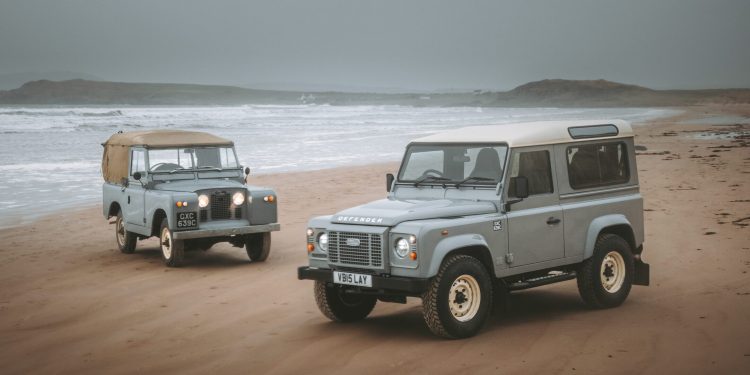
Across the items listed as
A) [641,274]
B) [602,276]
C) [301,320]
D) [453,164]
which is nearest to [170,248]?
[301,320]

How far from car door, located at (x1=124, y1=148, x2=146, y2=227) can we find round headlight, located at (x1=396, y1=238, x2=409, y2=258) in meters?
6.68

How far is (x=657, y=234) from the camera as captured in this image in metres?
14.6

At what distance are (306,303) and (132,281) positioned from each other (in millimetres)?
2951

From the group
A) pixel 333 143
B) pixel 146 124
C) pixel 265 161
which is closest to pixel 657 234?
pixel 265 161

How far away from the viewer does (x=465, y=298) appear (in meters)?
8.62

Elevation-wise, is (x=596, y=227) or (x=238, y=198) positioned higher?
(x=238, y=198)

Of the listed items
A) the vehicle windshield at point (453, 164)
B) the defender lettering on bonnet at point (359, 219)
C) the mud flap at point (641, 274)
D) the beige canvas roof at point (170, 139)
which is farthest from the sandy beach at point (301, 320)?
the beige canvas roof at point (170, 139)

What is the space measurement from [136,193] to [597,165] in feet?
23.9

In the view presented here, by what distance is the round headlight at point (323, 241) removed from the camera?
29.3 ft

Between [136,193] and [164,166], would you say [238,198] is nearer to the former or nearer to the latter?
[164,166]

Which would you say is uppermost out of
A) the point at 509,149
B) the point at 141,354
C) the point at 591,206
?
the point at 509,149

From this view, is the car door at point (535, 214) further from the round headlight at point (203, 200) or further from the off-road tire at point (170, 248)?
the off-road tire at point (170, 248)

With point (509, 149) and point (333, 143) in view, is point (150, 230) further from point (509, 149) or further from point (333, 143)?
point (333, 143)

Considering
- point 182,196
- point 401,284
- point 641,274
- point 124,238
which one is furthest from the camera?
point 124,238
